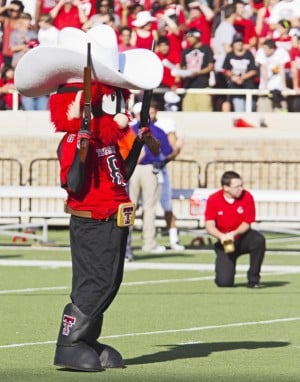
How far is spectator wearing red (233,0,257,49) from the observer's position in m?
25.7

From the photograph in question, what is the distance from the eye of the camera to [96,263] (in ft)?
30.0

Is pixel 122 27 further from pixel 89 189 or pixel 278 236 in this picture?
pixel 89 189

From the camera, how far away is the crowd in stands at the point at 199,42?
25078 mm

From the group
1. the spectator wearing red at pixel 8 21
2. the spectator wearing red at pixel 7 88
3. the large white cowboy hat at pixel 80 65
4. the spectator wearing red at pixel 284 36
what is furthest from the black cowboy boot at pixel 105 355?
the spectator wearing red at pixel 8 21

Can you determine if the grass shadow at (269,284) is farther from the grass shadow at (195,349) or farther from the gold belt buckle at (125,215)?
the gold belt buckle at (125,215)

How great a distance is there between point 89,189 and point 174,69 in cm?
1638

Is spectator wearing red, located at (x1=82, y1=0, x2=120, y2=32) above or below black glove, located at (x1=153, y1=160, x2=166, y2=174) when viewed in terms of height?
above

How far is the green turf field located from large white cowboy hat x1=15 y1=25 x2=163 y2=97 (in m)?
1.82

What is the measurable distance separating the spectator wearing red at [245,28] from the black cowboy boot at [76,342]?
16876mm

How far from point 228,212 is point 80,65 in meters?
6.55

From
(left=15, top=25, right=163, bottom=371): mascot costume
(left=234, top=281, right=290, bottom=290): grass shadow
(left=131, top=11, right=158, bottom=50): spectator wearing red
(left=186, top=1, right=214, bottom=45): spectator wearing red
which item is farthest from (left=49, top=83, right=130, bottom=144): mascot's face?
(left=186, top=1, right=214, bottom=45): spectator wearing red

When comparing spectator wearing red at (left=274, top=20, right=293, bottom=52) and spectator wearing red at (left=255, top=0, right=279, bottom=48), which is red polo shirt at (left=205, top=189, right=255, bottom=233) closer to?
spectator wearing red at (left=274, top=20, right=293, bottom=52)

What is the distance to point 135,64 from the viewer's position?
9.46m

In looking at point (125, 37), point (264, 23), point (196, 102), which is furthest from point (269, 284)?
point (264, 23)
